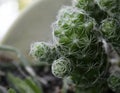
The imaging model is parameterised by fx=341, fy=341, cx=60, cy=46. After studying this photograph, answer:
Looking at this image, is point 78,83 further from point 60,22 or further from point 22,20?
point 22,20

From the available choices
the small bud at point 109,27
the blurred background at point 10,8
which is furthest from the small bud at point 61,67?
the blurred background at point 10,8

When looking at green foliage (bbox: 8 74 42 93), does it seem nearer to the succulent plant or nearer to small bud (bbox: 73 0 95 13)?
the succulent plant

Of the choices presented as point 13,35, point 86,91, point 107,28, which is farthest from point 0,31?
point 107,28

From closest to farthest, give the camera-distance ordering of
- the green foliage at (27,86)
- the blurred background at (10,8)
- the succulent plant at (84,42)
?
the succulent plant at (84,42) < the green foliage at (27,86) < the blurred background at (10,8)

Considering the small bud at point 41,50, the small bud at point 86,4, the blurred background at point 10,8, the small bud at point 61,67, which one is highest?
the blurred background at point 10,8

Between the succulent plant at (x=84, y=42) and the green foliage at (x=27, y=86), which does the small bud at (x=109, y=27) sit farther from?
the green foliage at (x=27, y=86)

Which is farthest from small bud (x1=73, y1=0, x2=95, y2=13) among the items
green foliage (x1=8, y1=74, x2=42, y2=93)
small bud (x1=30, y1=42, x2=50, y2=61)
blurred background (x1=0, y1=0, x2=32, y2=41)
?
blurred background (x1=0, y1=0, x2=32, y2=41)

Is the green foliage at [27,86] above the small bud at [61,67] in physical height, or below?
above

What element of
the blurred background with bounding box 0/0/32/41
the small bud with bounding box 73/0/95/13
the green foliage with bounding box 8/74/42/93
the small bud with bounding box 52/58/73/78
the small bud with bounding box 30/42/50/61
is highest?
the blurred background with bounding box 0/0/32/41
